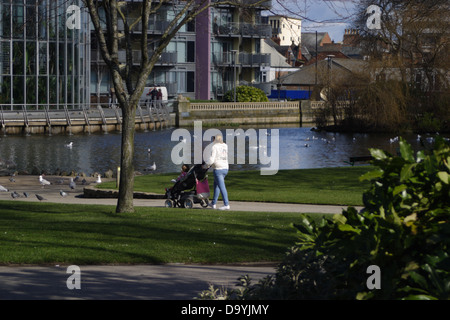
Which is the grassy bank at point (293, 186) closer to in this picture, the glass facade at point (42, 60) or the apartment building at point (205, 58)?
the glass facade at point (42, 60)

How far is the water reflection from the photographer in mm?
37281

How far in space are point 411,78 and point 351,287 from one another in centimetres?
5337

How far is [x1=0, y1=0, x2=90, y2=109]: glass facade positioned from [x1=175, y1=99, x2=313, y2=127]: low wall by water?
9204 millimetres

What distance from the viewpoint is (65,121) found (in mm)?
55438

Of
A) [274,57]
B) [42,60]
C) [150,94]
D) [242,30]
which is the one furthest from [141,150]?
[274,57]

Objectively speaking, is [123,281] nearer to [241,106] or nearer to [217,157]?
[217,157]

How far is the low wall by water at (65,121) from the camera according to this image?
53.1 m

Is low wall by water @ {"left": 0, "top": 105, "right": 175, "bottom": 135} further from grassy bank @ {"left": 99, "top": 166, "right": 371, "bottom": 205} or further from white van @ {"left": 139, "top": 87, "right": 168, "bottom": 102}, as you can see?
grassy bank @ {"left": 99, "top": 166, "right": 371, "bottom": 205}

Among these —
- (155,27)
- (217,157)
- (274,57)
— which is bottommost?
(217,157)

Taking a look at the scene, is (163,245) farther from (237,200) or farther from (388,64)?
(388,64)
